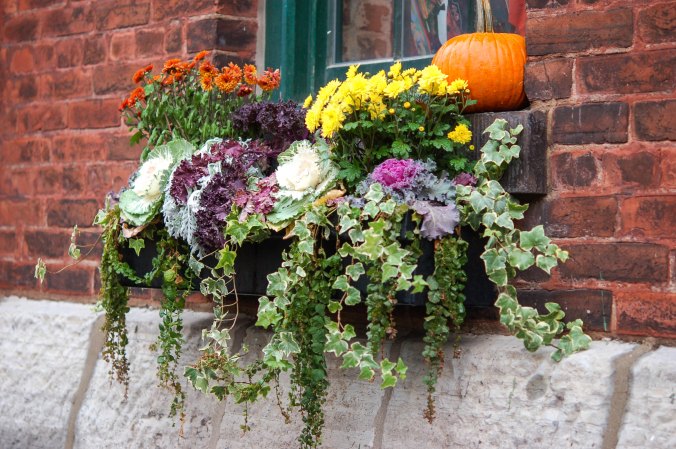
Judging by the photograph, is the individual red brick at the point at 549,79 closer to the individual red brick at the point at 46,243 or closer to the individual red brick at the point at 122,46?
the individual red brick at the point at 122,46

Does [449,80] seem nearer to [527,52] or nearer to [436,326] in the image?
[527,52]

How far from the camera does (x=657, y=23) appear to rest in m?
2.71

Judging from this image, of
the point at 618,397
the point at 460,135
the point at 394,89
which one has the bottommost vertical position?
the point at 618,397

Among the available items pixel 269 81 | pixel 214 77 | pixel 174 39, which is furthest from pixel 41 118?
pixel 269 81

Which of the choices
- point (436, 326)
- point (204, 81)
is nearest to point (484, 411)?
point (436, 326)

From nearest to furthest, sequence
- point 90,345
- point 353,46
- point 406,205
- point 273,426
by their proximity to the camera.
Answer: point 406,205, point 273,426, point 353,46, point 90,345

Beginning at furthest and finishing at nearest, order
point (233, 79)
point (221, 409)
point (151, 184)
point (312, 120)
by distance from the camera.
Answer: point (221, 409), point (233, 79), point (151, 184), point (312, 120)

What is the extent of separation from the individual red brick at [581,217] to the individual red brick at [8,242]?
2385 millimetres

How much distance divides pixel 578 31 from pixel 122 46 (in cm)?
185

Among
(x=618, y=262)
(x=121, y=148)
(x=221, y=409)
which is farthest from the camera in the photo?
(x=121, y=148)

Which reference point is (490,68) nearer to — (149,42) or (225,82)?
(225,82)

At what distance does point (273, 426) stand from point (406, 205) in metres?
0.96

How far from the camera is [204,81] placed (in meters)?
3.37

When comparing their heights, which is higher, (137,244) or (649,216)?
→ (649,216)
